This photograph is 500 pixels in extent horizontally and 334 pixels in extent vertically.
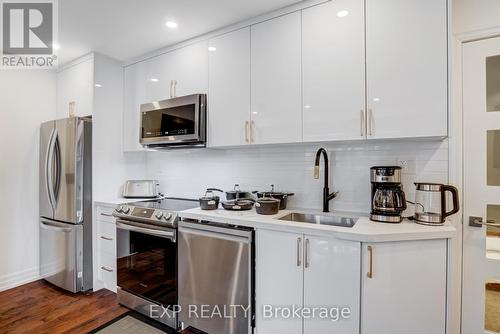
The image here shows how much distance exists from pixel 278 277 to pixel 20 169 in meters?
3.08

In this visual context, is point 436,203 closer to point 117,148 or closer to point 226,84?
point 226,84

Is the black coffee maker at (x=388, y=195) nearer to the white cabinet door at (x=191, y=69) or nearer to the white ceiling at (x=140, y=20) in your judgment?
the white ceiling at (x=140, y=20)

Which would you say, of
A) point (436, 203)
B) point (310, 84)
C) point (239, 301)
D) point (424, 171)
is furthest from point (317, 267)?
point (310, 84)

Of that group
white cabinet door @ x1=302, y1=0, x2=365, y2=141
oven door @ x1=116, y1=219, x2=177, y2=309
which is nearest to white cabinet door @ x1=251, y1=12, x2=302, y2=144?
white cabinet door @ x1=302, y1=0, x2=365, y2=141

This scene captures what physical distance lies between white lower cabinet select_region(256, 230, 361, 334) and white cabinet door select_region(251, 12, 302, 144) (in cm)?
76

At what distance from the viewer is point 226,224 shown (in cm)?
179

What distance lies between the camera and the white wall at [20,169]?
2.70m

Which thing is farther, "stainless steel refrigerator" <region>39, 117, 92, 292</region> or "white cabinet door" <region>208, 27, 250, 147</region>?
"stainless steel refrigerator" <region>39, 117, 92, 292</region>

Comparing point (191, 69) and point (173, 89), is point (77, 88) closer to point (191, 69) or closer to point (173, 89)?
point (173, 89)

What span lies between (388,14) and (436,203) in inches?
47.0

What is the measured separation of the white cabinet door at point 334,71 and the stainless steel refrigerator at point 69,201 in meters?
2.24

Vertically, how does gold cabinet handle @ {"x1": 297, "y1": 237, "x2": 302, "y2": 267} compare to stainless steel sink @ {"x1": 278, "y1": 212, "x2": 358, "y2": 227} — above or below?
below

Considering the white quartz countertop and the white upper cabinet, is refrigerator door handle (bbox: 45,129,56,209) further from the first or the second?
the white quartz countertop

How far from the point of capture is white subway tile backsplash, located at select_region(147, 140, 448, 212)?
1738 millimetres
